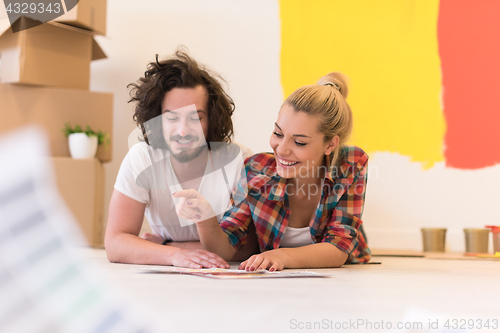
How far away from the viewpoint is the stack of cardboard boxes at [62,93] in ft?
6.87

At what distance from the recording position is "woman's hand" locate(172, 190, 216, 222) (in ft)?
3.20

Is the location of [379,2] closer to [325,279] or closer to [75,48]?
[75,48]

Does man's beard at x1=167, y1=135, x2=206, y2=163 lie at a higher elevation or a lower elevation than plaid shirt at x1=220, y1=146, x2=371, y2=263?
higher

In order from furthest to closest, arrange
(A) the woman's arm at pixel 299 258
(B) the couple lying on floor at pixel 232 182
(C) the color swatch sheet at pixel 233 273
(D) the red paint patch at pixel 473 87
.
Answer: (D) the red paint patch at pixel 473 87, (B) the couple lying on floor at pixel 232 182, (A) the woman's arm at pixel 299 258, (C) the color swatch sheet at pixel 233 273

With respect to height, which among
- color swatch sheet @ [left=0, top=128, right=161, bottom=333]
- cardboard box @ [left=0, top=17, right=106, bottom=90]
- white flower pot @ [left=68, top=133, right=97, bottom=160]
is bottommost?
color swatch sheet @ [left=0, top=128, right=161, bottom=333]

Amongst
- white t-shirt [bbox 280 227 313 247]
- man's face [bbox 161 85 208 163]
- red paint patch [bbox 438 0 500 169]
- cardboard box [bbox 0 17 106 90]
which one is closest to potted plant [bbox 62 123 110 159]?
cardboard box [bbox 0 17 106 90]

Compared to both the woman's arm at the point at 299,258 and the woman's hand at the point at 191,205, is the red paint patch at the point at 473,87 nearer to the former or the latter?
the woman's arm at the point at 299,258

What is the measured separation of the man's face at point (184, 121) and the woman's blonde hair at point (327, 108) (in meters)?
0.29

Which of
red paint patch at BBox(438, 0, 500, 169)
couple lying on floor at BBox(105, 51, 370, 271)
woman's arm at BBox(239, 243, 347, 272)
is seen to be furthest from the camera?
red paint patch at BBox(438, 0, 500, 169)

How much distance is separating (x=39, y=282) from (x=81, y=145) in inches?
58.1

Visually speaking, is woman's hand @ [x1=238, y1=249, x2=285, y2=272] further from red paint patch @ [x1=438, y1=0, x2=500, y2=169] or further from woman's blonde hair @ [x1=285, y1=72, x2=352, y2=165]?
red paint patch @ [x1=438, y1=0, x2=500, y2=169]

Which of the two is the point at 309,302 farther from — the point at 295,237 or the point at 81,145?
the point at 81,145

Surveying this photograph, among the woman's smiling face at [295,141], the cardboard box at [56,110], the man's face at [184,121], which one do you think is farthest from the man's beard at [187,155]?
the cardboard box at [56,110]

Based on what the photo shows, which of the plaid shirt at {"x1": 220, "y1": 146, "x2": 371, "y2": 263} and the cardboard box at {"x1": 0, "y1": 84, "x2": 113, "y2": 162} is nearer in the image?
the plaid shirt at {"x1": 220, "y1": 146, "x2": 371, "y2": 263}
